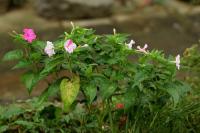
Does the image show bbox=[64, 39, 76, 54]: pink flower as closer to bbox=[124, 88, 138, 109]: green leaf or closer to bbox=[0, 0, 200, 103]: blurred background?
bbox=[124, 88, 138, 109]: green leaf

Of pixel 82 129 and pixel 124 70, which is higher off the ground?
pixel 124 70

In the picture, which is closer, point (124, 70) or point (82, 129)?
point (124, 70)

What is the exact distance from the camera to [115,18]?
669cm

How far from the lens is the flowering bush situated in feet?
8.80

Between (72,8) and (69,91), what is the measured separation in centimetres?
398

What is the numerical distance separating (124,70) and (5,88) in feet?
7.59

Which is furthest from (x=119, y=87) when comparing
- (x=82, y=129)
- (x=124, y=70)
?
(x=82, y=129)

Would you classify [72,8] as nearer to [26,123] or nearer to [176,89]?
[26,123]

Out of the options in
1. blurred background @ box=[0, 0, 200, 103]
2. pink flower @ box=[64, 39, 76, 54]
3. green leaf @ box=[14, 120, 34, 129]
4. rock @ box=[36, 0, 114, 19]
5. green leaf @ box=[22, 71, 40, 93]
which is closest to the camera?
pink flower @ box=[64, 39, 76, 54]

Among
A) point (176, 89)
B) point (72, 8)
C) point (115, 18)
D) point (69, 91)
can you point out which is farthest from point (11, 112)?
point (115, 18)

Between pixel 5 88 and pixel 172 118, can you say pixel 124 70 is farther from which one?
pixel 5 88

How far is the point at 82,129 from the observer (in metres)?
3.18

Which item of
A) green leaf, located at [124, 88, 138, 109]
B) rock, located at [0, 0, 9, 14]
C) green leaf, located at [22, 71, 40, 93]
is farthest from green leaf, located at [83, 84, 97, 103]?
rock, located at [0, 0, 9, 14]

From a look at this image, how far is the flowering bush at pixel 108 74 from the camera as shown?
268 cm
